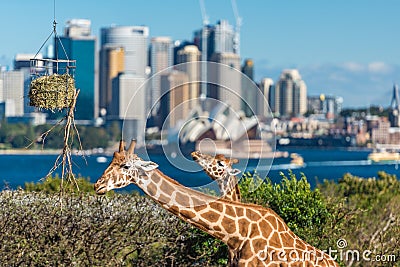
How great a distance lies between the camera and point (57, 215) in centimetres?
1306

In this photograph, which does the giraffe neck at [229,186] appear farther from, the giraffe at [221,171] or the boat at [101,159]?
the boat at [101,159]

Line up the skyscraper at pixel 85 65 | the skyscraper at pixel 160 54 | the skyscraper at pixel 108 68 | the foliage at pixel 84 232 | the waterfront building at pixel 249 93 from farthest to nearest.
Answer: the skyscraper at pixel 108 68 → the skyscraper at pixel 160 54 → the skyscraper at pixel 85 65 → the foliage at pixel 84 232 → the waterfront building at pixel 249 93

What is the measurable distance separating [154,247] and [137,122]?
154 inches

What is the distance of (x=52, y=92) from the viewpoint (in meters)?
11.0

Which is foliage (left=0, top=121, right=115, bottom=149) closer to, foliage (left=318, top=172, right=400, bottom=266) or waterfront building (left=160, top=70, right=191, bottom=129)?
foliage (left=318, top=172, right=400, bottom=266)

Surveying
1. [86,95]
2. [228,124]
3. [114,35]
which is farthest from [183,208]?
[114,35]

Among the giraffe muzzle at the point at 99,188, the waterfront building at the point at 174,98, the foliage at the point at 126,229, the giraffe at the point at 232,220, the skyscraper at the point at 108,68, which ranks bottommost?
the skyscraper at the point at 108,68

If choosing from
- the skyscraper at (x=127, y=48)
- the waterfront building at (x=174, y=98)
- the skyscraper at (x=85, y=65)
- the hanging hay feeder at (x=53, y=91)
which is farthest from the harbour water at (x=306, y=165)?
the hanging hay feeder at (x=53, y=91)

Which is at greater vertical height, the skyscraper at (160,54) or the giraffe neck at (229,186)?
the giraffe neck at (229,186)

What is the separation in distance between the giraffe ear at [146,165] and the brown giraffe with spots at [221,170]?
1148 millimetres

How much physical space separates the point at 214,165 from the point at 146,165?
4.77 ft

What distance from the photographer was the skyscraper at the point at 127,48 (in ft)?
494

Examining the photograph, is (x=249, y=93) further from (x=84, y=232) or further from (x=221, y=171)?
(x=84, y=232)

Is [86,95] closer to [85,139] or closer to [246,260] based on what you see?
[85,139]
